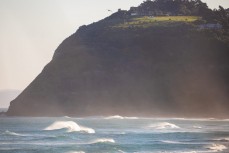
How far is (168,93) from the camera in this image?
370 ft

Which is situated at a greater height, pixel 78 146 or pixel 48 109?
pixel 48 109

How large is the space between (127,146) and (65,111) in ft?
242

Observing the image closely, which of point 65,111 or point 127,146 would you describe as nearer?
point 127,146

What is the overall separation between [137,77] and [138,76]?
0.35m

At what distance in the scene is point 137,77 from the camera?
4665 inches

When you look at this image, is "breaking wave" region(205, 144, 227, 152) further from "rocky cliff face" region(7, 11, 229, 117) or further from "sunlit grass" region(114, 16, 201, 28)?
"sunlit grass" region(114, 16, 201, 28)

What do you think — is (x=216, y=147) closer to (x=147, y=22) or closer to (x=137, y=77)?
(x=137, y=77)

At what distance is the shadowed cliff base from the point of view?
110938mm

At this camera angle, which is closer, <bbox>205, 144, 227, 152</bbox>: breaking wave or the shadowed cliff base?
<bbox>205, 144, 227, 152</bbox>: breaking wave

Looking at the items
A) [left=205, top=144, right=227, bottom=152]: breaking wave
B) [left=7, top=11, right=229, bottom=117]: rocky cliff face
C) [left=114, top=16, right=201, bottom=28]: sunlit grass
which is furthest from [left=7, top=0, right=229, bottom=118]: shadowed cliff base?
[left=205, top=144, right=227, bottom=152]: breaking wave

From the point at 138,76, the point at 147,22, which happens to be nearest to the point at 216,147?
the point at 138,76

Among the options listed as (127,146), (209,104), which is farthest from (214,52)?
(127,146)

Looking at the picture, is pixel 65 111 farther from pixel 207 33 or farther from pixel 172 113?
pixel 207 33

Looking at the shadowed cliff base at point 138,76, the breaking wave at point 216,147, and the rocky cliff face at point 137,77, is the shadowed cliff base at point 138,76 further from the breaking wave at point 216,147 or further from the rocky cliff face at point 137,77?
the breaking wave at point 216,147
